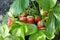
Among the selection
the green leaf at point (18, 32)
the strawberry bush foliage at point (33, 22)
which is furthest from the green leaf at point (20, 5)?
the green leaf at point (18, 32)

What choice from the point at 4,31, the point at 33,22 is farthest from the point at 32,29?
the point at 4,31

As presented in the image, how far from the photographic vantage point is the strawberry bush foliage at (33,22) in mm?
1067

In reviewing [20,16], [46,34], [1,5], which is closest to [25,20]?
[20,16]

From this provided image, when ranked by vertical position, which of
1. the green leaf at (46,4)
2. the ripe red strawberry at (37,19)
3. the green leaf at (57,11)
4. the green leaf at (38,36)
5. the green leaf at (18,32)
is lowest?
the green leaf at (38,36)

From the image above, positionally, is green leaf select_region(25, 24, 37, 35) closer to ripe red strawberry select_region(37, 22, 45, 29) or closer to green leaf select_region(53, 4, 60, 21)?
ripe red strawberry select_region(37, 22, 45, 29)

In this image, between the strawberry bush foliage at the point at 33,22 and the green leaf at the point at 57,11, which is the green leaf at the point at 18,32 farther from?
the green leaf at the point at 57,11

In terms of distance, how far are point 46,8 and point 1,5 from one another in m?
0.59

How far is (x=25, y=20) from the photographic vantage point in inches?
44.9

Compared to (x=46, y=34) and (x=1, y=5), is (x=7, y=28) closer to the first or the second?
(x=46, y=34)

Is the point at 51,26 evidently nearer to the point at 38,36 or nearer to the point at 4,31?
the point at 38,36

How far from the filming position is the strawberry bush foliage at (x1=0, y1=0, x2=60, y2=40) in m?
1.07

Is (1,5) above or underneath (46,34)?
above

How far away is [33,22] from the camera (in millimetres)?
1154

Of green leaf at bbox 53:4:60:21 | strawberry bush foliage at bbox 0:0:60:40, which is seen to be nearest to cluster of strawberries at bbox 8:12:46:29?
strawberry bush foliage at bbox 0:0:60:40
